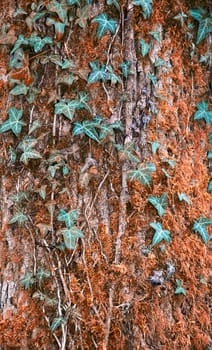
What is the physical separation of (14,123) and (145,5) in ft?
2.85

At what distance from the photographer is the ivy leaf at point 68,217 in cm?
229

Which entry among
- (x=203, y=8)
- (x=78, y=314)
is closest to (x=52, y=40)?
(x=203, y=8)

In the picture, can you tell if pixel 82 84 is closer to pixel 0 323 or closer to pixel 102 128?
pixel 102 128

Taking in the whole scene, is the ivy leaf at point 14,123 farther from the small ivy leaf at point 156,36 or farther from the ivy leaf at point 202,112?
the ivy leaf at point 202,112

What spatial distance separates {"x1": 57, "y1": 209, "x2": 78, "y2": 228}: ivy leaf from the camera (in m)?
2.29

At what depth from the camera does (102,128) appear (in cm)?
235

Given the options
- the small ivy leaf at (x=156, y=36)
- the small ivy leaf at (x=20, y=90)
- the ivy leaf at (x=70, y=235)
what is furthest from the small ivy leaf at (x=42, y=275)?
the small ivy leaf at (x=156, y=36)

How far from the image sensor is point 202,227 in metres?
2.53

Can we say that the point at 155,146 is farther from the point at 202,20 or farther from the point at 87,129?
the point at 202,20

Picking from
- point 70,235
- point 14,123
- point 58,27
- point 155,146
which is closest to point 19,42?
point 58,27

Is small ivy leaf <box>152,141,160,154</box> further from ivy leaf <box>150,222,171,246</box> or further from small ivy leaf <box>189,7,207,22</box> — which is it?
small ivy leaf <box>189,7,207,22</box>

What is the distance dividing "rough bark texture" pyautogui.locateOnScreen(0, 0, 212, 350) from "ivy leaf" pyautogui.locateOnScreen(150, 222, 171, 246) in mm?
31

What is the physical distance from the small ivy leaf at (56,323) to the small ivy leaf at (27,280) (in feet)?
0.64

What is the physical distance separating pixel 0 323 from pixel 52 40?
4.45 feet
